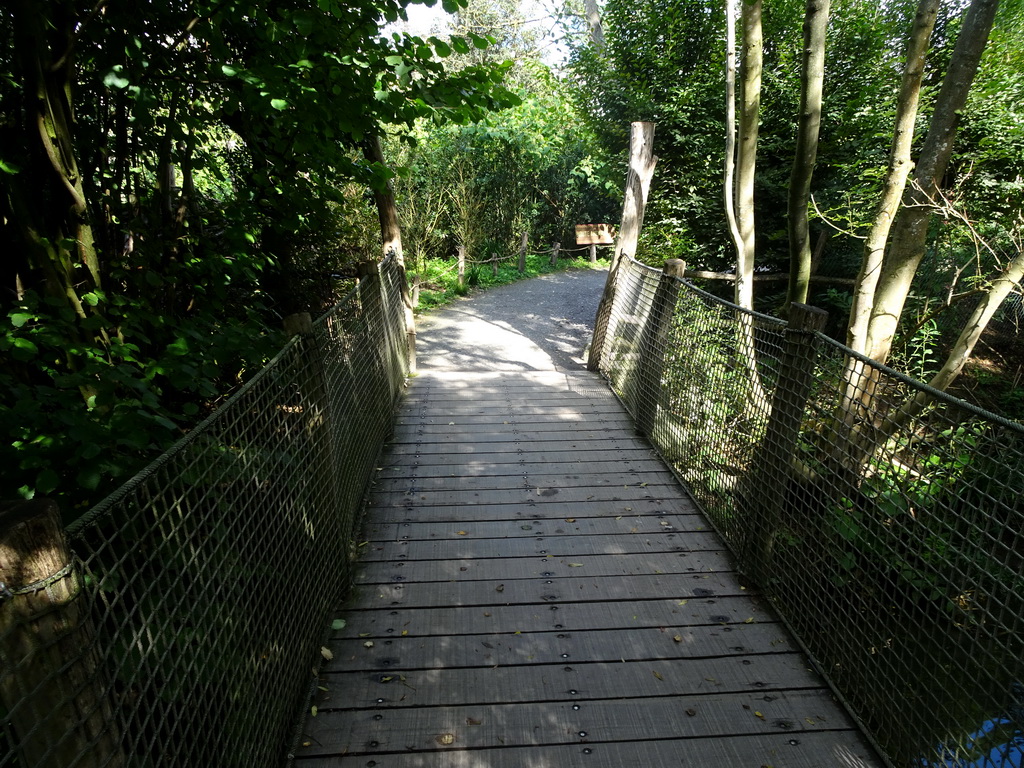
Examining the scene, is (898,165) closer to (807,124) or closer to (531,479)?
(807,124)

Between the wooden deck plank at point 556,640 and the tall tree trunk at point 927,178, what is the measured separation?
7.36 feet

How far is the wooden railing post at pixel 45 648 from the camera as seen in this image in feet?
3.24

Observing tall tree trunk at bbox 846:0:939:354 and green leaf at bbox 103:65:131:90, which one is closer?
green leaf at bbox 103:65:131:90

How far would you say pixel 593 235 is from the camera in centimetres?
1992

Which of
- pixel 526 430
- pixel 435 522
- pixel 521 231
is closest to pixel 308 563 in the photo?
pixel 435 522

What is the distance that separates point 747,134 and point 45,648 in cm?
635

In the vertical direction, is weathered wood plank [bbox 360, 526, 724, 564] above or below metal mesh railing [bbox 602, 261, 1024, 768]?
below

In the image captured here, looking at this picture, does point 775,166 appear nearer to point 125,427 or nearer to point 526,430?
point 526,430

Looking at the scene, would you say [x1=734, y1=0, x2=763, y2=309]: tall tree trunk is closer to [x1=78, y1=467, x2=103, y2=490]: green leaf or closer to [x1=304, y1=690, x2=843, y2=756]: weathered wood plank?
[x1=304, y1=690, x2=843, y2=756]: weathered wood plank

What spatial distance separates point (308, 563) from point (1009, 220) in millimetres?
7707

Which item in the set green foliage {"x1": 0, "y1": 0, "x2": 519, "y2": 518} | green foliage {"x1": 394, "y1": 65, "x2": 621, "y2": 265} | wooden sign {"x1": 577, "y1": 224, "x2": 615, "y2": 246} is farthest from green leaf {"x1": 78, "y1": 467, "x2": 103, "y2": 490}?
wooden sign {"x1": 577, "y1": 224, "x2": 615, "y2": 246}

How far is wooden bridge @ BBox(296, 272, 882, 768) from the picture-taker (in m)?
2.28

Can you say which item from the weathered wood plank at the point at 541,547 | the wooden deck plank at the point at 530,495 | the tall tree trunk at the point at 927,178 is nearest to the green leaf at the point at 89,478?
the weathered wood plank at the point at 541,547

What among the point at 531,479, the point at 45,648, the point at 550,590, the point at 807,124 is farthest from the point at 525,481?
the point at 807,124
